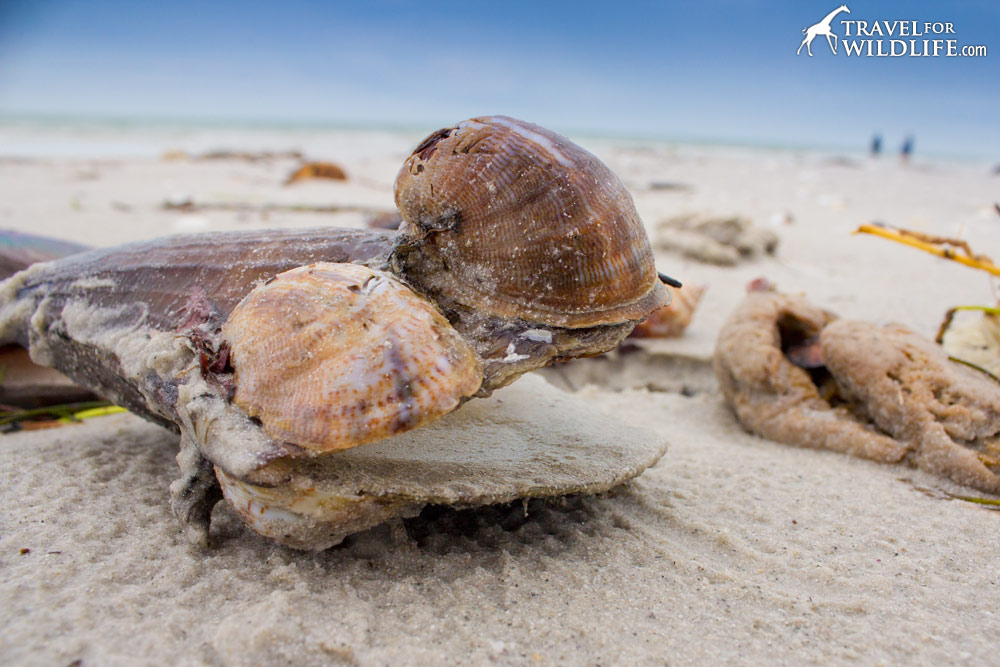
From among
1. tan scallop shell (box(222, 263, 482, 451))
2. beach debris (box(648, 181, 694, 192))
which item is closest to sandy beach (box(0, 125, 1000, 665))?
tan scallop shell (box(222, 263, 482, 451))

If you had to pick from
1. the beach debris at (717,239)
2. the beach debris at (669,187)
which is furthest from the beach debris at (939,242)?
the beach debris at (669,187)

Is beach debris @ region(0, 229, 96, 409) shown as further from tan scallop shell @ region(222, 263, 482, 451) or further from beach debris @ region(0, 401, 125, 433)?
tan scallop shell @ region(222, 263, 482, 451)

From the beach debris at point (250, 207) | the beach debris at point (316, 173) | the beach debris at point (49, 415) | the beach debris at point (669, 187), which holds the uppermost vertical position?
the beach debris at point (316, 173)

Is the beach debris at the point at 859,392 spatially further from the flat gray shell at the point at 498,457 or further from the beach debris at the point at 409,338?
the beach debris at the point at 409,338

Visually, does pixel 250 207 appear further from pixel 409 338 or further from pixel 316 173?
pixel 409 338

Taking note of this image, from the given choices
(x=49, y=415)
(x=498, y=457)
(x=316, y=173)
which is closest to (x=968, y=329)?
(x=498, y=457)

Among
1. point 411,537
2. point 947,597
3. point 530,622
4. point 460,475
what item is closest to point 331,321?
point 460,475

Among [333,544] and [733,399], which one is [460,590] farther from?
[733,399]
